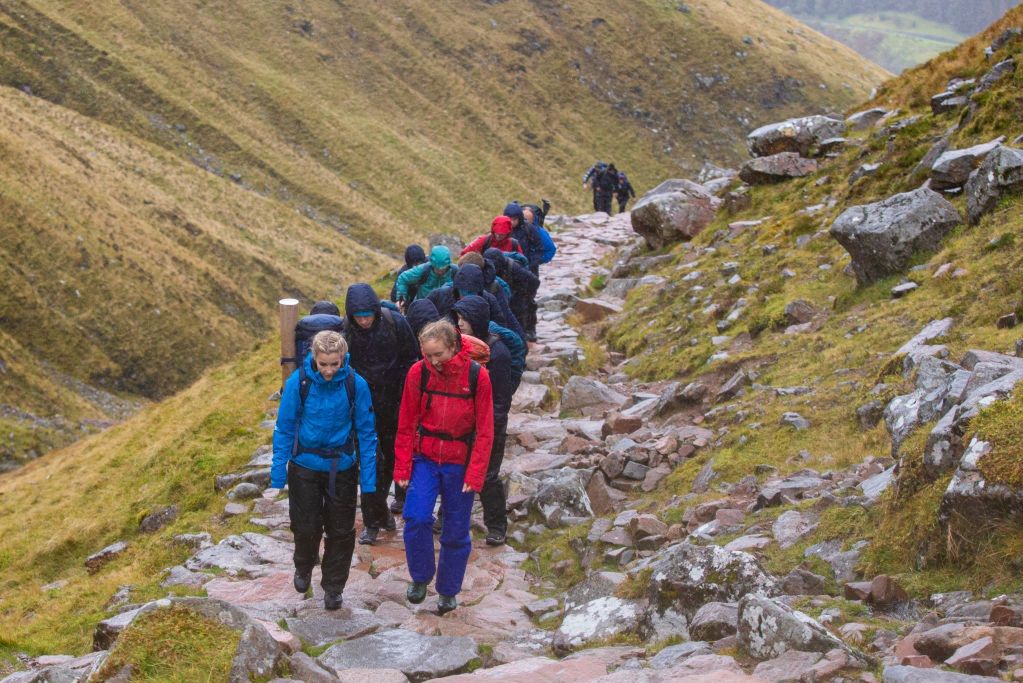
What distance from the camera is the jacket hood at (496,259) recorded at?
47.1ft

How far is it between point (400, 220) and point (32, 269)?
3463cm

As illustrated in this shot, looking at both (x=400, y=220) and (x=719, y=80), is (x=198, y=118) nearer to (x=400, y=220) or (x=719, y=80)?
(x=400, y=220)

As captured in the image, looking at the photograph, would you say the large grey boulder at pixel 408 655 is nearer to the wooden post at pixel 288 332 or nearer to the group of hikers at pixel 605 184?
the wooden post at pixel 288 332

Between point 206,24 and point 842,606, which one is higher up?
point 206,24

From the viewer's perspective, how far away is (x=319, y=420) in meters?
8.30

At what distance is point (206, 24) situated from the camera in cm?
9219

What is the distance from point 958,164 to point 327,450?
11.7 meters

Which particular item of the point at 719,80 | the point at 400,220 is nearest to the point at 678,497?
the point at 400,220

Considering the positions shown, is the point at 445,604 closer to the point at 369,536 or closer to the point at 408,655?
the point at 408,655

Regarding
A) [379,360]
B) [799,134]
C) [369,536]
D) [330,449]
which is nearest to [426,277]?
[379,360]

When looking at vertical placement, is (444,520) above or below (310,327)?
below

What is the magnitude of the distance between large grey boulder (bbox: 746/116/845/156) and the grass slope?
1559 mm

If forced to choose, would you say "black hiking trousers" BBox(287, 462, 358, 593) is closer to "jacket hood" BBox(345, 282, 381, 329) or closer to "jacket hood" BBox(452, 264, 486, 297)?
"jacket hood" BBox(345, 282, 381, 329)

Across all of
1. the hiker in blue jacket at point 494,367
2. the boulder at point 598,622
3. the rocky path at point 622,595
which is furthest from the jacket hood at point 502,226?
the boulder at point 598,622
